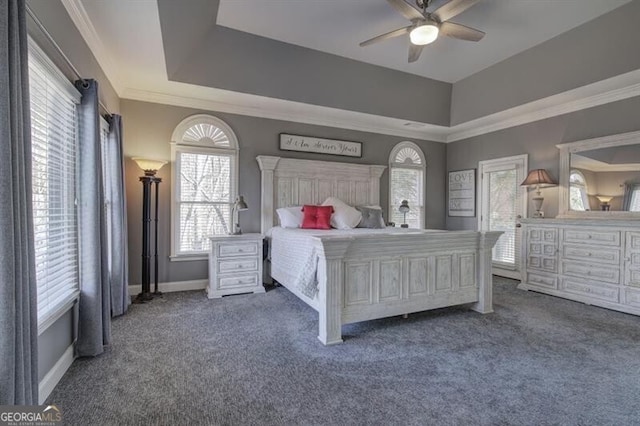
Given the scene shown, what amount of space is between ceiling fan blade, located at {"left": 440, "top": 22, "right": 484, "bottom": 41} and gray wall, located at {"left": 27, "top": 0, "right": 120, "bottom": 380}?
320 cm

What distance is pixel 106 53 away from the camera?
3.15 metres

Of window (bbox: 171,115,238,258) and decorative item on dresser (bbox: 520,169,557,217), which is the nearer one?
window (bbox: 171,115,238,258)

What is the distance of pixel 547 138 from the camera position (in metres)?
4.72

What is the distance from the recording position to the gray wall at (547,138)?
396 centimetres

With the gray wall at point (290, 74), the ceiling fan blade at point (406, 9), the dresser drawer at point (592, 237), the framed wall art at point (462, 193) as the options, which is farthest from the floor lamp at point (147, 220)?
the dresser drawer at point (592, 237)

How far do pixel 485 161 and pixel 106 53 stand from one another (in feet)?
19.1

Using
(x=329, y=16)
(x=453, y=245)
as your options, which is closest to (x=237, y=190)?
(x=329, y=16)

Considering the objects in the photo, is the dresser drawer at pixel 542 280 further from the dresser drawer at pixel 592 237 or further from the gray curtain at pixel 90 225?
the gray curtain at pixel 90 225

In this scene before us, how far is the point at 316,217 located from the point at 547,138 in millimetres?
3763

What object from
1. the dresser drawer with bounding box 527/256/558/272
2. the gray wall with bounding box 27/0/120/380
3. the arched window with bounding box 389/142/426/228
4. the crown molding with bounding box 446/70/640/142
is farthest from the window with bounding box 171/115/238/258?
the dresser drawer with bounding box 527/256/558/272

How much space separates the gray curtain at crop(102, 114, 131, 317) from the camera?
3.31 meters

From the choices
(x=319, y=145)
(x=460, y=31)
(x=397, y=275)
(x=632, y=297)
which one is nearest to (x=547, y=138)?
(x=632, y=297)

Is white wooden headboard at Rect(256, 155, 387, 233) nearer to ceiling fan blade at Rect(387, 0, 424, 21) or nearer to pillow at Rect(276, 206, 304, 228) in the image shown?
pillow at Rect(276, 206, 304, 228)

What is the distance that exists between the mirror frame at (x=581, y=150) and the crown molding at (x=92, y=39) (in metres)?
5.83
